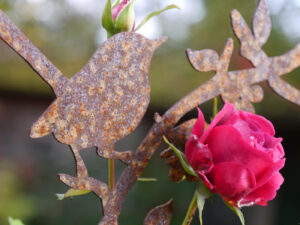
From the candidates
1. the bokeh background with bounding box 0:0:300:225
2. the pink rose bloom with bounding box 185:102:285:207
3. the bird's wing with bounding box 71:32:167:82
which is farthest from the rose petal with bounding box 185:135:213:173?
the bokeh background with bounding box 0:0:300:225

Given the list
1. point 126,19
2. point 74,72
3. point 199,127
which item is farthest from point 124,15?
point 74,72

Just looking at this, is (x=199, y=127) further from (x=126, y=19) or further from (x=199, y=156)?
(x=126, y=19)

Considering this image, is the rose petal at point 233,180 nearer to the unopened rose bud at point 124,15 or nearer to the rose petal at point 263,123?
the rose petal at point 263,123

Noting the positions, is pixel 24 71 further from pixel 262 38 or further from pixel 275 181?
pixel 275 181

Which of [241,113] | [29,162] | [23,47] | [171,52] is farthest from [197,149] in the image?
[29,162]

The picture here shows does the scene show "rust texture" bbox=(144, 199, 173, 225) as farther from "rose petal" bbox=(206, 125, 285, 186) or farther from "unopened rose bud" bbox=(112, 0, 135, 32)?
"unopened rose bud" bbox=(112, 0, 135, 32)

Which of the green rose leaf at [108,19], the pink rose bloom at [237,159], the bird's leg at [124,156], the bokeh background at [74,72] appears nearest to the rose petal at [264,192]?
the pink rose bloom at [237,159]
